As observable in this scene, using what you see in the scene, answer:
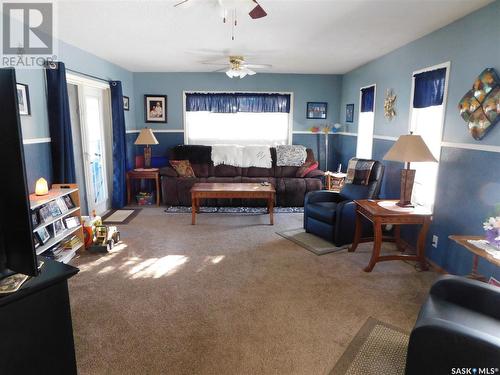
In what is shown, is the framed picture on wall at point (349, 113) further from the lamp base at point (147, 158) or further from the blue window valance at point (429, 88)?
the lamp base at point (147, 158)

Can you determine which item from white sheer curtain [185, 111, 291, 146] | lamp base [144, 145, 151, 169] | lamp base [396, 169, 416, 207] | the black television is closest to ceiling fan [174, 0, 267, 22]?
the black television

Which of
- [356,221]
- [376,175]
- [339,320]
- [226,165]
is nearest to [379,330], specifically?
[339,320]

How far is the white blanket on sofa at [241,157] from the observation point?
19.5 ft

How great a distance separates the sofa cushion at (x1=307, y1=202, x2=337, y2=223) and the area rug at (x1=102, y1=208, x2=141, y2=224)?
8.57 ft

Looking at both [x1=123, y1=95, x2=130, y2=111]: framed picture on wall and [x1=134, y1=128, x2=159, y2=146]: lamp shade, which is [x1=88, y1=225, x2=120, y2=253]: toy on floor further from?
[x1=123, y1=95, x2=130, y2=111]: framed picture on wall

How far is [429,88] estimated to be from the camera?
3.36m

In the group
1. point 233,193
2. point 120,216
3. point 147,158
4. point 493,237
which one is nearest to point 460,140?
point 493,237

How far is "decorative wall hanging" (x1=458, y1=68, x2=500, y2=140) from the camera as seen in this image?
8.04 ft

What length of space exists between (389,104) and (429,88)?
0.86 metres

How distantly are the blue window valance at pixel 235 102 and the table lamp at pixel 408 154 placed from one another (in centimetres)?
361

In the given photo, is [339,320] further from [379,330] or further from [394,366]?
[394,366]

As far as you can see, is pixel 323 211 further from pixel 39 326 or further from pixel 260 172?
pixel 39 326

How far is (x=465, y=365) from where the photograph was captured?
4.78 feet

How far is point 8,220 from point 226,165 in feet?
16.0
